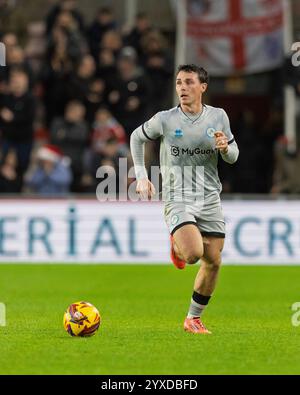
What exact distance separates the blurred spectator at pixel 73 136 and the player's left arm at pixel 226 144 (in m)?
9.94

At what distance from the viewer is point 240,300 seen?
1496cm

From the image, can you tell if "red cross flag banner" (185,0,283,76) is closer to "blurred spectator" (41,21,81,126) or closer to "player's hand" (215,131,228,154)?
"blurred spectator" (41,21,81,126)

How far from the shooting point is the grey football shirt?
10.9 m

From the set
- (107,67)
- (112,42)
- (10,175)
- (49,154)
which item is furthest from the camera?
(112,42)

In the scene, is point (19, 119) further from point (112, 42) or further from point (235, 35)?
point (235, 35)

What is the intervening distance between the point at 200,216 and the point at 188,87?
3.93 ft

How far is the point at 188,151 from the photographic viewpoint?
10945mm

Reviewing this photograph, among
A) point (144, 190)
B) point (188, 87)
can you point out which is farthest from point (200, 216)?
point (188, 87)

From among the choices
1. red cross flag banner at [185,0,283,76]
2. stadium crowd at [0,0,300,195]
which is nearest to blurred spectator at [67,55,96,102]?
stadium crowd at [0,0,300,195]

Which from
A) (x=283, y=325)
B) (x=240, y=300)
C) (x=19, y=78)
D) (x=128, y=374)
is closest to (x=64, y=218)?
(x=19, y=78)

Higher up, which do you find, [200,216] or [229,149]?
[229,149]

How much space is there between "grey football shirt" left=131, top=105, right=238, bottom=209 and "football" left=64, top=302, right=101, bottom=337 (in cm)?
134

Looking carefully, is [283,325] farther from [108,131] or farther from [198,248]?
[108,131]

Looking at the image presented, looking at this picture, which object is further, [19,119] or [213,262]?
[19,119]
